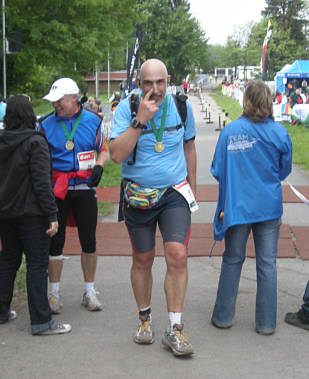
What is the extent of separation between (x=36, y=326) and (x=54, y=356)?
43 centimetres

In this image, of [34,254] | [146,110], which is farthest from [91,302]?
[146,110]

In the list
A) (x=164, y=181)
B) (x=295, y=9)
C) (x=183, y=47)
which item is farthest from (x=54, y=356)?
(x=295, y=9)

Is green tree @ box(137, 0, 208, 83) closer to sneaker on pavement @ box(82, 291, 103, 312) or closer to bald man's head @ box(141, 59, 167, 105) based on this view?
sneaker on pavement @ box(82, 291, 103, 312)

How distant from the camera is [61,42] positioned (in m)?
17.5

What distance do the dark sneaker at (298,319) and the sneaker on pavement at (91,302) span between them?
1.52 m

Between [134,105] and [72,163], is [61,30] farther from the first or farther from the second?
[134,105]

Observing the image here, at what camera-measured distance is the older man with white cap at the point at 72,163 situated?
477 cm

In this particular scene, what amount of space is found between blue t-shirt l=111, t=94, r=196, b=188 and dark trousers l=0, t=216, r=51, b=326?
800mm

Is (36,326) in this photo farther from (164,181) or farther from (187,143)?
(187,143)

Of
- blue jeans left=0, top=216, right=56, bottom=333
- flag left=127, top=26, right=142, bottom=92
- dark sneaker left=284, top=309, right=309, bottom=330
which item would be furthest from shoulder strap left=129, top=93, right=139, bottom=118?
flag left=127, top=26, right=142, bottom=92

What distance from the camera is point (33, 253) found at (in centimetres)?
443

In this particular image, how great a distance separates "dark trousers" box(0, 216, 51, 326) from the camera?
4.41m

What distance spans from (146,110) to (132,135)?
185mm

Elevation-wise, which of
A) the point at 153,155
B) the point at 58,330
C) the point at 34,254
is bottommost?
the point at 58,330
